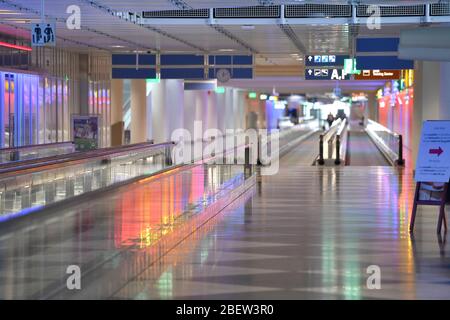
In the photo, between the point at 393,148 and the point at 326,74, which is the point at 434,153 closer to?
the point at 326,74

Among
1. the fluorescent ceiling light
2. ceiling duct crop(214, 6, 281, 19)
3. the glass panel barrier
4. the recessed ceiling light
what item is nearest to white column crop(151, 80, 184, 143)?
the fluorescent ceiling light

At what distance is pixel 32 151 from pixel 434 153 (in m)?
12.0

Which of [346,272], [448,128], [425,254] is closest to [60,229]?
[346,272]

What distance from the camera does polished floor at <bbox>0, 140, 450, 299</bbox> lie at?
24.4 feet

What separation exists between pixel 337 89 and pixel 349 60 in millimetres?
25113

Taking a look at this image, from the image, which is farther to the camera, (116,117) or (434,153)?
(116,117)

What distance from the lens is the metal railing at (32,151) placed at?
18.5 metres

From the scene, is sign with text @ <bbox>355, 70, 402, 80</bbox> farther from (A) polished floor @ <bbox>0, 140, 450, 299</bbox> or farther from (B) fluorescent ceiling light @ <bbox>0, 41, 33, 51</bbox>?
(A) polished floor @ <bbox>0, 140, 450, 299</bbox>

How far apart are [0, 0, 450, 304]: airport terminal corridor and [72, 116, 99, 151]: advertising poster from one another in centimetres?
4

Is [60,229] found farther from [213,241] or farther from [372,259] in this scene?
[372,259]

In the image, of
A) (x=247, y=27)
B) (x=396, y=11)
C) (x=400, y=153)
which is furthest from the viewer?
(x=400, y=153)

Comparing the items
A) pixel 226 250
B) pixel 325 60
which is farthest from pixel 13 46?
pixel 226 250

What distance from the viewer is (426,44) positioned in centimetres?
950

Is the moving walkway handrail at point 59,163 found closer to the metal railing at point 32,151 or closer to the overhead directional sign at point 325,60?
the metal railing at point 32,151
